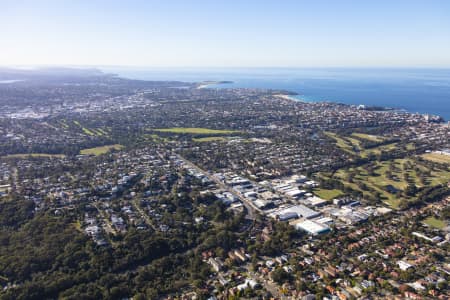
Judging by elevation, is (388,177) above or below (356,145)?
above

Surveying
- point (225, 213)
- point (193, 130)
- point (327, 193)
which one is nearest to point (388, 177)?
point (327, 193)

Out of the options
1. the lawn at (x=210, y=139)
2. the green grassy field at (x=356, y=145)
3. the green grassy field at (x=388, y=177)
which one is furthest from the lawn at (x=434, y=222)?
the lawn at (x=210, y=139)

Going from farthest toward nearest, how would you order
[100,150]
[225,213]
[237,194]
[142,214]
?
[100,150] < [237,194] < [142,214] < [225,213]

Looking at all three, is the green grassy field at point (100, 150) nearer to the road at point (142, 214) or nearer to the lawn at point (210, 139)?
the lawn at point (210, 139)

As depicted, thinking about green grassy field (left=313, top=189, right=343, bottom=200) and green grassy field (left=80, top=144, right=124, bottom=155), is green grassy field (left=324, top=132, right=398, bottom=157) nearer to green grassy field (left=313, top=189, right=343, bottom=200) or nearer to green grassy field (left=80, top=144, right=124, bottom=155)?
green grassy field (left=313, top=189, right=343, bottom=200)

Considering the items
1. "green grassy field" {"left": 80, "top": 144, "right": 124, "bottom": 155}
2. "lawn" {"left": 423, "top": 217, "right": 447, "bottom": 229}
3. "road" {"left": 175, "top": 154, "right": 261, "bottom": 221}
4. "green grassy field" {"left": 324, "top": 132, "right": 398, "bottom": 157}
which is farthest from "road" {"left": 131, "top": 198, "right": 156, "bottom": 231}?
"green grassy field" {"left": 324, "top": 132, "right": 398, "bottom": 157}

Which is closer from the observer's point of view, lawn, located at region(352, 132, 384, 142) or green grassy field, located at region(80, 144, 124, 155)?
green grassy field, located at region(80, 144, 124, 155)

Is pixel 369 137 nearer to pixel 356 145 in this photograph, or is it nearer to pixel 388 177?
pixel 356 145
